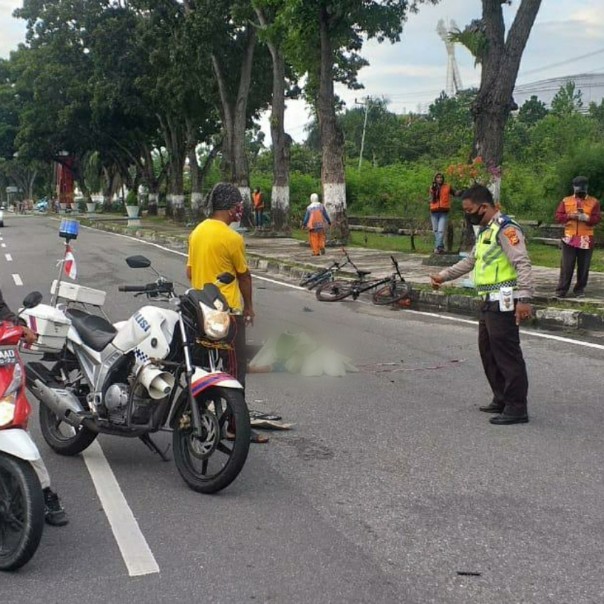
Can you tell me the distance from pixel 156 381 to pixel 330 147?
16.8 m

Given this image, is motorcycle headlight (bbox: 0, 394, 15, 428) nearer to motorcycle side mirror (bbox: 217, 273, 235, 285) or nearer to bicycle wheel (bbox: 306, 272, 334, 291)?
motorcycle side mirror (bbox: 217, 273, 235, 285)

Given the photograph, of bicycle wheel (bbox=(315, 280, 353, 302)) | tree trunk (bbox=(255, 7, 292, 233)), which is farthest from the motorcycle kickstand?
tree trunk (bbox=(255, 7, 292, 233))

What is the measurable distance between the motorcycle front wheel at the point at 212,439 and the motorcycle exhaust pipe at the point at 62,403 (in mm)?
696

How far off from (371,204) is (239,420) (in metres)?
31.4

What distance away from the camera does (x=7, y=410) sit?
11.8 ft

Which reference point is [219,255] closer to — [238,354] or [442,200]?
[238,354]

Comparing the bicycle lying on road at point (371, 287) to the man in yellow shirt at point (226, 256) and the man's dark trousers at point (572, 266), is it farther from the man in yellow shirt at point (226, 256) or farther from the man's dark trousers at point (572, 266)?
the man in yellow shirt at point (226, 256)

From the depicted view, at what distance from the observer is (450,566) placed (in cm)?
361

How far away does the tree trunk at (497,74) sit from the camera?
48.5ft

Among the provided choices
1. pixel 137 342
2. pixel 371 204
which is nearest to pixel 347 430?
pixel 137 342

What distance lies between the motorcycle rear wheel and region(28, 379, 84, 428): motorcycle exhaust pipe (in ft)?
0.52

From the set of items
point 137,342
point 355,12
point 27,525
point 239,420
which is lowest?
point 27,525

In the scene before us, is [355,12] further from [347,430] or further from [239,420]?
[239,420]

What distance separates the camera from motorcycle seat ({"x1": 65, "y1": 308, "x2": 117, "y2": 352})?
16.0ft
